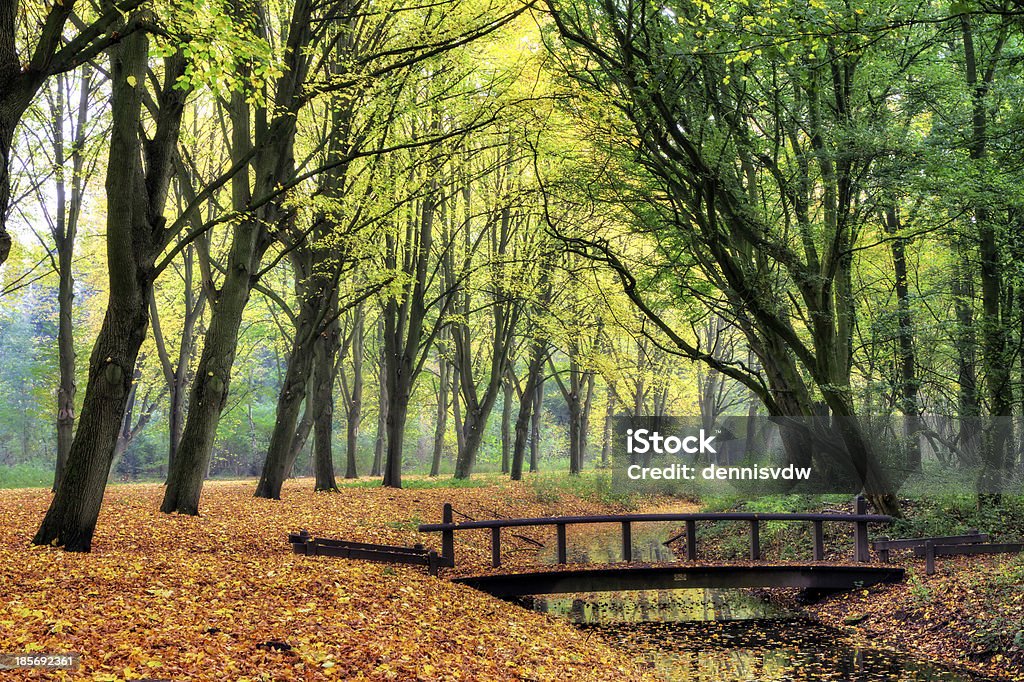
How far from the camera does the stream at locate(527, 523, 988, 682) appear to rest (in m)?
9.51

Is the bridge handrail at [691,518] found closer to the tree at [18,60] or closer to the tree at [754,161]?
the tree at [754,161]

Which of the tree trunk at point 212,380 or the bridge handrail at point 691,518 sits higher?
the tree trunk at point 212,380

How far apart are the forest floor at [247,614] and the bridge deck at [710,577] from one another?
80 cm

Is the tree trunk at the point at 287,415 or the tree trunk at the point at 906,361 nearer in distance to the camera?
the tree trunk at the point at 906,361

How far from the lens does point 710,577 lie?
42.1ft

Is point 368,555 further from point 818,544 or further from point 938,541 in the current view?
point 938,541

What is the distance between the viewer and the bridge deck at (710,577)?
493 inches

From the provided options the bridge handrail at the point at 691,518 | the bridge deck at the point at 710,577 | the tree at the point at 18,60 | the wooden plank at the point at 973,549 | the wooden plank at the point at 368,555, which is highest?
the tree at the point at 18,60

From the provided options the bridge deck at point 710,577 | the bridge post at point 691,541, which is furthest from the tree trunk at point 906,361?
the bridge post at point 691,541

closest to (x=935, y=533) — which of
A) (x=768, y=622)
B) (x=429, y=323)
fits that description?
(x=768, y=622)

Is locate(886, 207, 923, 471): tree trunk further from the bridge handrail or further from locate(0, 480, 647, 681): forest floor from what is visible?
locate(0, 480, 647, 681): forest floor

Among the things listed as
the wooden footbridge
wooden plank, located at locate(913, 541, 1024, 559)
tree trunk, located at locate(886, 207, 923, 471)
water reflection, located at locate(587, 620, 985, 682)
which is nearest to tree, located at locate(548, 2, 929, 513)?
tree trunk, located at locate(886, 207, 923, 471)

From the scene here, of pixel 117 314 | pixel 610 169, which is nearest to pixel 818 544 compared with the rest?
pixel 610 169

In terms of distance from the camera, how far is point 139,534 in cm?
1071
